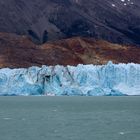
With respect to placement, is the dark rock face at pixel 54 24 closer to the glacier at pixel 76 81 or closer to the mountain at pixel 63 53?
the mountain at pixel 63 53

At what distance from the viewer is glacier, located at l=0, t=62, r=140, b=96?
7931 cm

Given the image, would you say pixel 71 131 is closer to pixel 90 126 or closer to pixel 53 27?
A: pixel 90 126

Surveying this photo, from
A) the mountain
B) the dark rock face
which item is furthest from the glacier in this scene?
the dark rock face

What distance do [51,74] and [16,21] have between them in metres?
107

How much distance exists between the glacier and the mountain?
44715mm

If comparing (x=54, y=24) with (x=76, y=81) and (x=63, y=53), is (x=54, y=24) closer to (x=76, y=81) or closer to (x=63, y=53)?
(x=63, y=53)

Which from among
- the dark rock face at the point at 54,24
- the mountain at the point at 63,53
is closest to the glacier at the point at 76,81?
the mountain at the point at 63,53

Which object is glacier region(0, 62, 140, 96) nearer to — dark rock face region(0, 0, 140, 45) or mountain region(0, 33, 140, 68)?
mountain region(0, 33, 140, 68)

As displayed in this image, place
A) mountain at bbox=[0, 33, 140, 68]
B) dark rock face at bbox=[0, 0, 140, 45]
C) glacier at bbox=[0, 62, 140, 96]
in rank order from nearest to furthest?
glacier at bbox=[0, 62, 140, 96], mountain at bbox=[0, 33, 140, 68], dark rock face at bbox=[0, 0, 140, 45]

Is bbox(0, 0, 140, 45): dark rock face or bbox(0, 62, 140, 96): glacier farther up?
bbox(0, 0, 140, 45): dark rock face

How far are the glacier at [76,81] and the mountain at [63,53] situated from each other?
44.7 metres

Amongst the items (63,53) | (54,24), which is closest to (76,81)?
(63,53)

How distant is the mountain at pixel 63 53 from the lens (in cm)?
13450

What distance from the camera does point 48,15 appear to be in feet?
641
